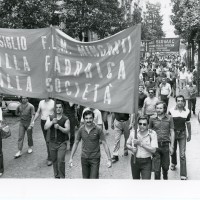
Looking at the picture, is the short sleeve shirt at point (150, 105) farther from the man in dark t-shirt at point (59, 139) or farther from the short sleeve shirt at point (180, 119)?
the man in dark t-shirt at point (59, 139)

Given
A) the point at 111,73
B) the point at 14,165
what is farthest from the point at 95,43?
the point at 14,165

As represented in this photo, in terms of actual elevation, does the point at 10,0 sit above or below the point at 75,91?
above

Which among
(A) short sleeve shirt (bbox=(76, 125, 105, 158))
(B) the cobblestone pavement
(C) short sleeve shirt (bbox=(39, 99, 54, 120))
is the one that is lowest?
(B) the cobblestone pavement

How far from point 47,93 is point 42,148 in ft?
16.8

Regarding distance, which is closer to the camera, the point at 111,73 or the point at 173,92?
the point at 111,73

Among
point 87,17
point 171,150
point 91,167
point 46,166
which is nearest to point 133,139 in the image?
point 91,167

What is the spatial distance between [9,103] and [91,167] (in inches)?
428

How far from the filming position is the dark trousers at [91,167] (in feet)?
23.0

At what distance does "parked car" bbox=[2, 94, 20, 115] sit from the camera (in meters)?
17.1

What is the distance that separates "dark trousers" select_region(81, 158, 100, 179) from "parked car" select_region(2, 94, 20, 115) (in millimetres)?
10475

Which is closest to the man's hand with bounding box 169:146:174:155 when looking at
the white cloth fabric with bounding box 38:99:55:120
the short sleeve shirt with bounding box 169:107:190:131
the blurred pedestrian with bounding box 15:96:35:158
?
the short sleeve shirt with bounding box 169:107:190:131

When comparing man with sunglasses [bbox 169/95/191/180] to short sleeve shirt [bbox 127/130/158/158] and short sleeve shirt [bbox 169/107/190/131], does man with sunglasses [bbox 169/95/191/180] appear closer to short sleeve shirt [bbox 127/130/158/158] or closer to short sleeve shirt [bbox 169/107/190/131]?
short sleeve shirt [bbox 169/107/190/131]

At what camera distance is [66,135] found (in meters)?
8.02
